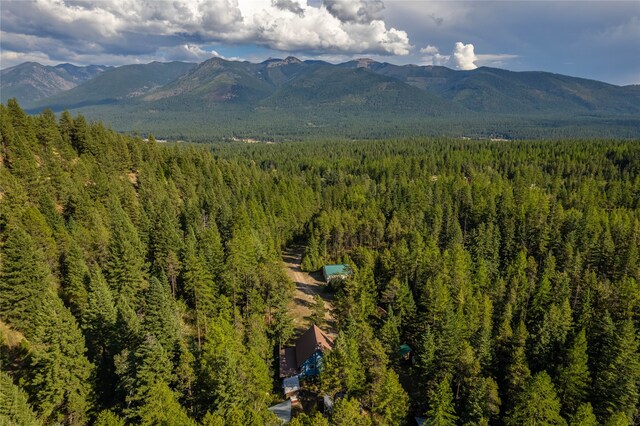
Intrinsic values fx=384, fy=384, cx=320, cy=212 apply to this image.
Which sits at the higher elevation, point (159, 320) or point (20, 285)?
point (20, 285)

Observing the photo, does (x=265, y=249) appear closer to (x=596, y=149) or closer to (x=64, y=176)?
(x=64, y=176)

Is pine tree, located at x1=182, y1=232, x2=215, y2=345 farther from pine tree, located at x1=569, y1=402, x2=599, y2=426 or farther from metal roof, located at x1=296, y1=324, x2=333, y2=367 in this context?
pine tree, located at x1=569, y1=402, x2=599, y2=426

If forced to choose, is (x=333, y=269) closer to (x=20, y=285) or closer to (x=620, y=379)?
(x=620, y=379)

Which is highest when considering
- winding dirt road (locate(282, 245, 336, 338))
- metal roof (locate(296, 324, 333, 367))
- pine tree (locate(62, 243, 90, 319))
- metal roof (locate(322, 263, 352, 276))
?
pine tree (locate(62, 243, 90, 319))

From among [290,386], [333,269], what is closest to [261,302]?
[290,386]

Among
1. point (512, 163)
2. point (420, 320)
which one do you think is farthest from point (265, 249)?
point (512, 163)

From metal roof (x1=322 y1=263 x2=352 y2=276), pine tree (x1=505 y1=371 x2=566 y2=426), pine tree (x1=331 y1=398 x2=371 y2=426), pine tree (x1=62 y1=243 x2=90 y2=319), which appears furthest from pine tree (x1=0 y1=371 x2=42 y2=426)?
metal roof (x1=322 y1=263 x2=352 y2=276)
